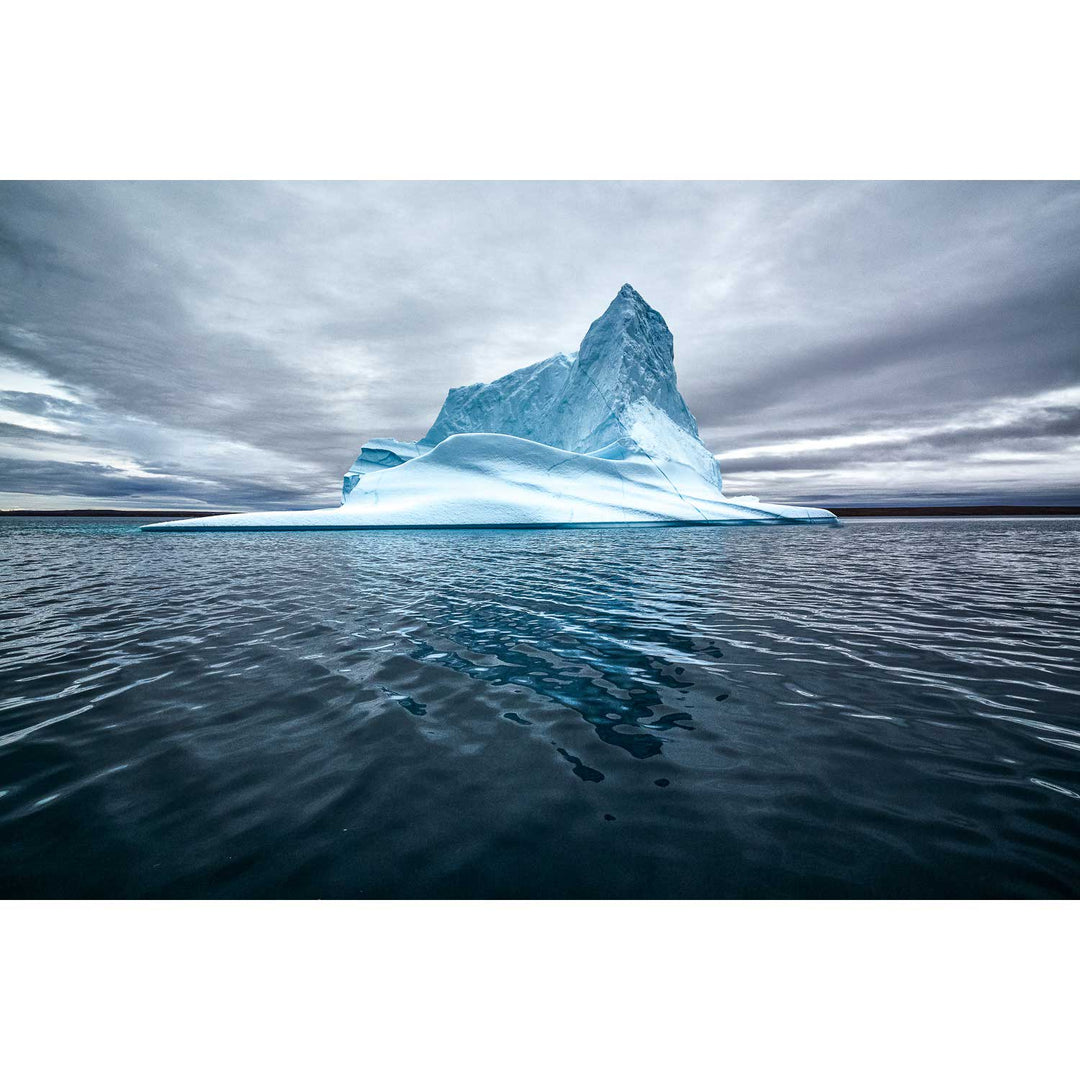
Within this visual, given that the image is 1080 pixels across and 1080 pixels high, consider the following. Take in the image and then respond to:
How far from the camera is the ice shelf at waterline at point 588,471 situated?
31297 millimetres

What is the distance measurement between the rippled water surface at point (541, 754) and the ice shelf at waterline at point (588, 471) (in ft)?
82.5

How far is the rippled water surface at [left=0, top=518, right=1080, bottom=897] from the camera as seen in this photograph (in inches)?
79.5

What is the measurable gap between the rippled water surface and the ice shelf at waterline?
82.5 ft

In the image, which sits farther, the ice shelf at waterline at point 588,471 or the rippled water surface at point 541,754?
the ice shelf at waterline at point 588,471

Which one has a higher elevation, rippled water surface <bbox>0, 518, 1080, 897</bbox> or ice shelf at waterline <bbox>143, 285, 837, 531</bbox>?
ice shelf at waterline <bbox>143, 285, 837, 531</bbox>

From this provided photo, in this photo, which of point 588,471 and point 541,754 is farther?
Result: point 588,471

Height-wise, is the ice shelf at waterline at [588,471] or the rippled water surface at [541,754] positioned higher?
the ice shelf at waterline at [588,471]

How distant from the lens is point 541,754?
2.87 m

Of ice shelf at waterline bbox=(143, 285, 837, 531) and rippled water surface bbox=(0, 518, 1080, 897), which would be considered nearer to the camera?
rippled water surface bbox=(0, 518, 1080, 897)

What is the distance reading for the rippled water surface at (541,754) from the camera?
2.02 meters

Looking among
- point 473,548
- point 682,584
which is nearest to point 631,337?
point 473,548

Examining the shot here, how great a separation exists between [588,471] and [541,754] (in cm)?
3362

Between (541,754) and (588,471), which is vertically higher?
(588,471)

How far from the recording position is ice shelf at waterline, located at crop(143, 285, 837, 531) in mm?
31297
